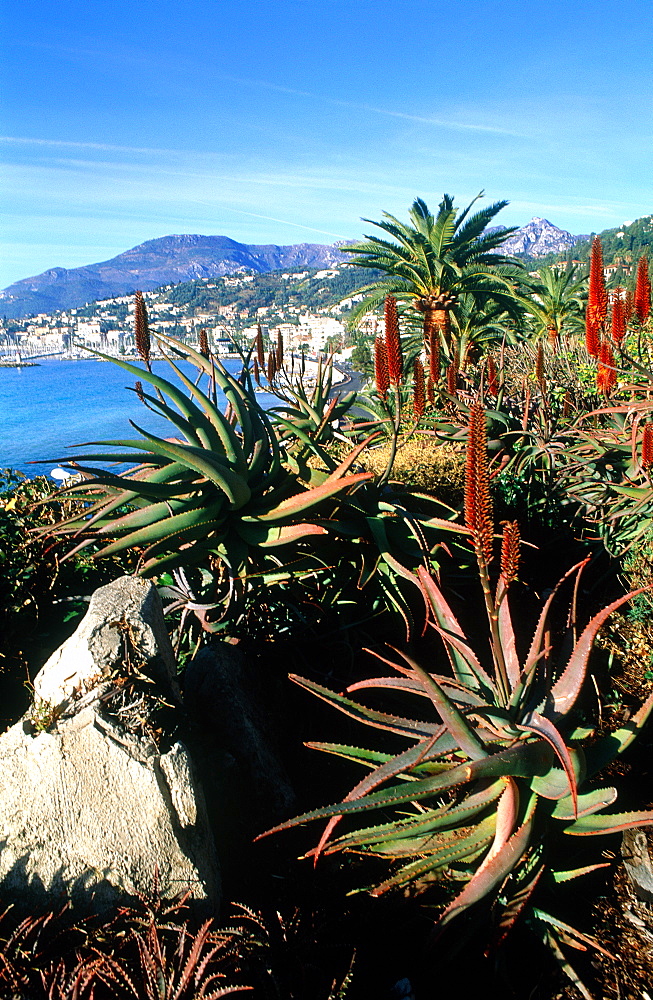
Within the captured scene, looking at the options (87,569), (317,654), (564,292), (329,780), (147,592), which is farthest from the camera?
(564,292)

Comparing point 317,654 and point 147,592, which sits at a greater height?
point 147,592

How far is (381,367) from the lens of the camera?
172 inches

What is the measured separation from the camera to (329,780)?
3041mm

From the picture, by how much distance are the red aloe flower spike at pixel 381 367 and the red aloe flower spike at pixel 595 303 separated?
156 centimetres

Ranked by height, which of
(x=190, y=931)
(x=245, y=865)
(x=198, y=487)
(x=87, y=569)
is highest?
(x=198, y=487)

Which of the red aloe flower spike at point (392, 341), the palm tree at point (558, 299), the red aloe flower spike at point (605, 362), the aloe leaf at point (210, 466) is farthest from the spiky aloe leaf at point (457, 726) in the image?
the palm tree at point (558, 299)

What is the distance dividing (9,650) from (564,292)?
2103cm

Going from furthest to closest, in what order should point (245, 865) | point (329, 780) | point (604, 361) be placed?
1. point (604, 361)
2. point (329, 780)
3. point (245, 865)

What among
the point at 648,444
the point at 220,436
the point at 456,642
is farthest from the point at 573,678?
the point at 220,436

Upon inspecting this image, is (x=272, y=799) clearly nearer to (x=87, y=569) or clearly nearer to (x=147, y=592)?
(x=147, y=592)

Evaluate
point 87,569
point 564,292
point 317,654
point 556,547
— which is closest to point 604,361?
point 556,547

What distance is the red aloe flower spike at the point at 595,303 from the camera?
470 cm

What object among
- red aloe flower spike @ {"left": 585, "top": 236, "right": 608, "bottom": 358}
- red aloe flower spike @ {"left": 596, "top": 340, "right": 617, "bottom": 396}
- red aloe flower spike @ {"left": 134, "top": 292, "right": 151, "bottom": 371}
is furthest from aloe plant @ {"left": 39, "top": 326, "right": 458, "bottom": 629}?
red aloe flower spike @ {"left": 585, "top": 236, "right": 608, "bottom": 358}

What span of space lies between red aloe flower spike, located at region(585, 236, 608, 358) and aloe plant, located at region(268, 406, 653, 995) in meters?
3.05
